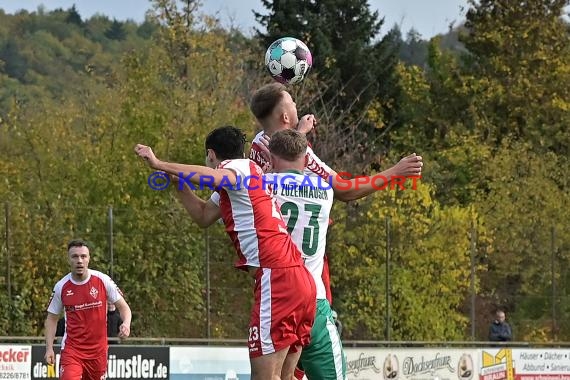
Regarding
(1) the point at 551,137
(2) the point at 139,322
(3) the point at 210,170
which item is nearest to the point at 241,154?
(3) the point at 210,170

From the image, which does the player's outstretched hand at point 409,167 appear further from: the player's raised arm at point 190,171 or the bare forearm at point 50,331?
the bare forearm at point 50,331

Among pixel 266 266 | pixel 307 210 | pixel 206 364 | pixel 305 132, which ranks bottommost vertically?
pixel 206 364

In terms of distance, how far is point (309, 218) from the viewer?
24.7 ft

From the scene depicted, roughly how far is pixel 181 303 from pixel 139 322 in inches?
33.7

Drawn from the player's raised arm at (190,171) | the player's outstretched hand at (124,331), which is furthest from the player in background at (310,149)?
the player's outstretched hand at (124,331)

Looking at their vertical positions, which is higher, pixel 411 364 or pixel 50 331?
pixel 50 331

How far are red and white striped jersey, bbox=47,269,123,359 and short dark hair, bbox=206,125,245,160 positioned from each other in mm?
5499

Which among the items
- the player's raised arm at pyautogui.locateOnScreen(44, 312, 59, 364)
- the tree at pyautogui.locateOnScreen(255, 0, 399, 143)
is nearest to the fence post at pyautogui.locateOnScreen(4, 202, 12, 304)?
the player's raised arm at pyautogui.locateOnScreen(44, 312, 59, 364)

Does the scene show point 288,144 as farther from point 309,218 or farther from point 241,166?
point 309,218

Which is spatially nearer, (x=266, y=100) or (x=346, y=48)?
(x=266, y=100)

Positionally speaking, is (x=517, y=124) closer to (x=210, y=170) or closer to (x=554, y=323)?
(x=554, y=323)

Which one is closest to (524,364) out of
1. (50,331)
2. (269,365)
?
(50,331)

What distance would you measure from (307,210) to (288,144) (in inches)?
18.3

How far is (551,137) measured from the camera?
4038 cm
